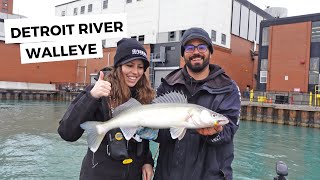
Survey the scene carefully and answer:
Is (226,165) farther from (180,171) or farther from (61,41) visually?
(61,41)

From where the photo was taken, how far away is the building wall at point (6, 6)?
182ft

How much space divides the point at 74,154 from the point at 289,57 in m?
25.2

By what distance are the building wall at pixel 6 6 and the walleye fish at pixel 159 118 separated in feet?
200

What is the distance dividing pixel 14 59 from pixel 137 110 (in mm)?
41928

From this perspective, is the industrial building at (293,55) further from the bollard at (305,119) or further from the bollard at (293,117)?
the bollard at (305,119)

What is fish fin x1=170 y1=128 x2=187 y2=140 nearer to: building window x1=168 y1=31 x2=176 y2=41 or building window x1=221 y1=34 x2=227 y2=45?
building window x1=168 y1=31 x2=176 y2=41

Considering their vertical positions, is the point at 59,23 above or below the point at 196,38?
above

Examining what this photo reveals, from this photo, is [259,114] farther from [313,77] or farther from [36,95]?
[36,95]

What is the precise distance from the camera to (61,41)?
221 inches

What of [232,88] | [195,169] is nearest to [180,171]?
[195,169]

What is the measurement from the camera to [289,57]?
98.2ft

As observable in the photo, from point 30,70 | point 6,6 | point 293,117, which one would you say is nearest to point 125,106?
point 293,117

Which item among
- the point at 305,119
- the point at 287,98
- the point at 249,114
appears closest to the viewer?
the point at 305,119

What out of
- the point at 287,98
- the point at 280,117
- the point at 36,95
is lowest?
the point at 280,117
